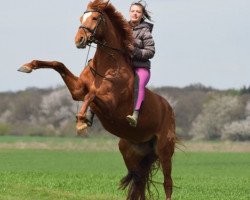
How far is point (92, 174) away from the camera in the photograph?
23.9m

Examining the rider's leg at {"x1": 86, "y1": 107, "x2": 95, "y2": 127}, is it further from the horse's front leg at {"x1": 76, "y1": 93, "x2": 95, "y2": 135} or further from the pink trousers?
the pink trousers

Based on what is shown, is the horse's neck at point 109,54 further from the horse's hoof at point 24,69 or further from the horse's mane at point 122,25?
the horse's hoof at point 24,69

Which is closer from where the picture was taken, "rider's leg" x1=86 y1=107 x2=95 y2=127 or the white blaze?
"rider's leg" x1=86 y1=107 x2=95 y2=127

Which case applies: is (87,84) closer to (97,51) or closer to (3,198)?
(97,51)

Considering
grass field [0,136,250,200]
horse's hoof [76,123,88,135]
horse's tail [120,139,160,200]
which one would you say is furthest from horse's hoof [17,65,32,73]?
grass field [0,136,250,200]

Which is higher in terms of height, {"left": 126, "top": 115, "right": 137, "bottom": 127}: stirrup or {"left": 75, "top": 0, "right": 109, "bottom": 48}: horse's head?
{"left": 75, "top": 0, "right": 109, "bottom": 48}: horse's head

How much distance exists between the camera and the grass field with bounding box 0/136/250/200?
15852 mm

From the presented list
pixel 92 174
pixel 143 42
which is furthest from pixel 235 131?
pixel 143 42

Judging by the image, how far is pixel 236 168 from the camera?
1341 inches

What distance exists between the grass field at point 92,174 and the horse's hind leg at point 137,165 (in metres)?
1.86

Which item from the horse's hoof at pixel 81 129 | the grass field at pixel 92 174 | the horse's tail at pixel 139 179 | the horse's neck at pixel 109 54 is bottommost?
the grass field at pixel 92 174

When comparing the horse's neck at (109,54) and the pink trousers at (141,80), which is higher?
the horse's neck at (109,54)

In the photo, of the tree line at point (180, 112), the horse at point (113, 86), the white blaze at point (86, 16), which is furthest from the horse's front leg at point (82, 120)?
the tree line at point (180, 112)

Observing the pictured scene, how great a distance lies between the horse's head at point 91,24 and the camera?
32.9 feet
